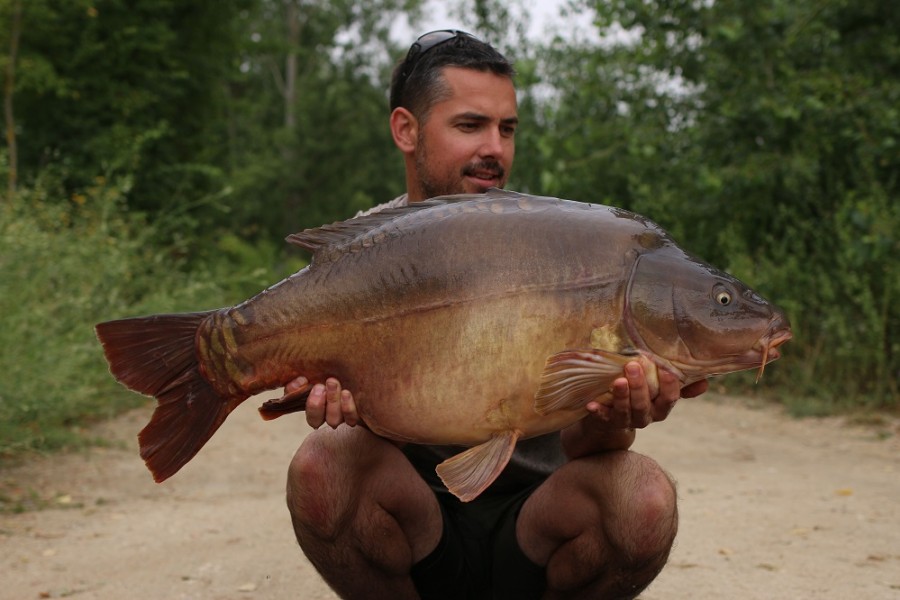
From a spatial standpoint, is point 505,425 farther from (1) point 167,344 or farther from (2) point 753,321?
(1) point 167,344

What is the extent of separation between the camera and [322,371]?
232 centimetres

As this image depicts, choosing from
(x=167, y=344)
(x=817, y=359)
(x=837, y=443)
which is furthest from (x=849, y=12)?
(x=167, y=344)

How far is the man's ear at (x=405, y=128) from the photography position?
3.30 metres

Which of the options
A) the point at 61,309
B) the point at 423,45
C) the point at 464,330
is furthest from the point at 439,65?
the point at 61,309

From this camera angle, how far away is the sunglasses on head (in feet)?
10.8

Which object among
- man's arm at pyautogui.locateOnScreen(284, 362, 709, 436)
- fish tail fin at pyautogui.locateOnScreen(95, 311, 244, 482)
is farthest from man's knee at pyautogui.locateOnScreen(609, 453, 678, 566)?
fish tail fin at pyautogui.locateOnScreen(95, 311, 244, 482)

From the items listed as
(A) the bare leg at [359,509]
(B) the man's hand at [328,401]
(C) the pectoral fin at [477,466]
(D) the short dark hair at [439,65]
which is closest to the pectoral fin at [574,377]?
(C) the pectoral fin at [477,466]

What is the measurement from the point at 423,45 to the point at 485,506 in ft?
4.81

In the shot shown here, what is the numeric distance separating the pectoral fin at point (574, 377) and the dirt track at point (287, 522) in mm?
1727

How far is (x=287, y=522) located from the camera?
4656mm

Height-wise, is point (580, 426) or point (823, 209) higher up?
point (580, 426)

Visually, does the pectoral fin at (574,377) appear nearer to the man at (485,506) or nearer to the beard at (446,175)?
the man at (485,506)

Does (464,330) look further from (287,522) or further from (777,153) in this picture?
(777,153)

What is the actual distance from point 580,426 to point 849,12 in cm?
781
